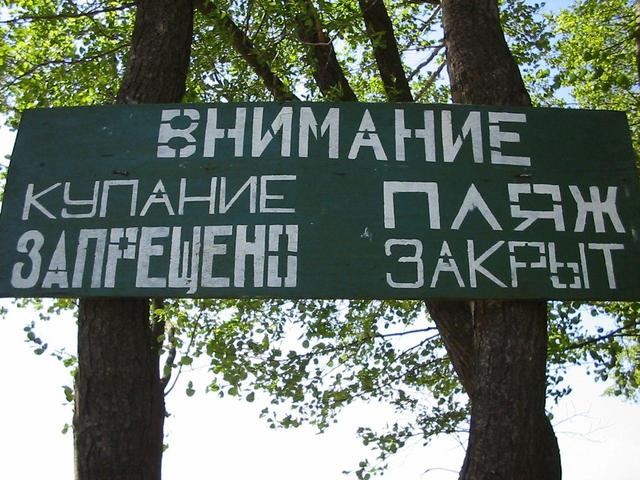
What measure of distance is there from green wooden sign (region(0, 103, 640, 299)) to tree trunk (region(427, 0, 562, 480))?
0.17 metres

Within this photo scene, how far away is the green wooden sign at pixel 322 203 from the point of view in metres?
3.88

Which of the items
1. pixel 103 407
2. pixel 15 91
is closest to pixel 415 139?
pixel 103 407

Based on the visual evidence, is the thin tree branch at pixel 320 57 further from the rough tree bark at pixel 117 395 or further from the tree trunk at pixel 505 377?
the rough tree bark at pixel 117 395

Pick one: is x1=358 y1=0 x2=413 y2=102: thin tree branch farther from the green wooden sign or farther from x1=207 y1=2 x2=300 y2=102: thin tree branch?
the green wooden sign

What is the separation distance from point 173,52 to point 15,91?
522 cm

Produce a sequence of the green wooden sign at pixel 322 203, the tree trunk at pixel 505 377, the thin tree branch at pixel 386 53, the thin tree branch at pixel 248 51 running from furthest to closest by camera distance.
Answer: the thin tree branch at pixel 386 53, the thin tree branch at pixel 248 51, the green wooden sign at pixel 322 203, the tree trunk at pixel 505 377

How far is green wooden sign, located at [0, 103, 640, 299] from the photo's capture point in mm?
3875

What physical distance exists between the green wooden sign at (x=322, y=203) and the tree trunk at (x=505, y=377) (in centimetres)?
17

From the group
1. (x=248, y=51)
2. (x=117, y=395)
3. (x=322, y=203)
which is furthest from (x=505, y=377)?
(x=248, y=51)

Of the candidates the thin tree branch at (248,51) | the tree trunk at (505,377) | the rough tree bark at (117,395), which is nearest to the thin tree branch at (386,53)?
the thin tree branch at (248,51)

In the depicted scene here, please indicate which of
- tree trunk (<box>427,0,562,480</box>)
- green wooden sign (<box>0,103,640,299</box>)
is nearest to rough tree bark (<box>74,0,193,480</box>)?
green wooden sign (<box>0,103,640,299</box>)

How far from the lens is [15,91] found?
29.5 ft

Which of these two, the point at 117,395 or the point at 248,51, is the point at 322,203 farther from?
the point at 248,51

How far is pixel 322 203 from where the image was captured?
4.03 meters
